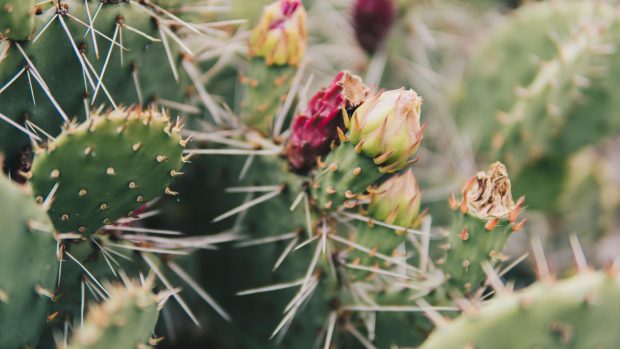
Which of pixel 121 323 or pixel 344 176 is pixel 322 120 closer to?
pixel 344 176

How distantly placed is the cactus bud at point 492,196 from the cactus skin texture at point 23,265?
71 centimetres

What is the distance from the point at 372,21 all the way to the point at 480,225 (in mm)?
936

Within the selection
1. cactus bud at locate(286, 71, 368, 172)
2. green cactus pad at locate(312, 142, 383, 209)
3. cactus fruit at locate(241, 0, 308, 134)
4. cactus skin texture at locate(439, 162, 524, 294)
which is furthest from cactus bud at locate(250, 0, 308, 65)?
cactus skin texture at locate(439, 162, 524, 294)

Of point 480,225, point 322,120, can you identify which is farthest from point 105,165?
point 480,225

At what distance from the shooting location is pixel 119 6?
1296 mm

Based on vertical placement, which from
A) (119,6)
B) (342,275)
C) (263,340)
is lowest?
(263,340)

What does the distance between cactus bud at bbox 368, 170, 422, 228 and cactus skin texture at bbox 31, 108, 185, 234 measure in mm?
379

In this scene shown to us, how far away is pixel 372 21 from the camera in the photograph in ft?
6.59

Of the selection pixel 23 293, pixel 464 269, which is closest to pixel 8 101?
pixel 23 293

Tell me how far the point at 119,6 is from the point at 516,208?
0.81 metres

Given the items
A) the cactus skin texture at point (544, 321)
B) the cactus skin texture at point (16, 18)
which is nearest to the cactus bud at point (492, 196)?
the cactus skin texture at point (544, 321)

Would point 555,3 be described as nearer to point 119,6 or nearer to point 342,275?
point 342,275

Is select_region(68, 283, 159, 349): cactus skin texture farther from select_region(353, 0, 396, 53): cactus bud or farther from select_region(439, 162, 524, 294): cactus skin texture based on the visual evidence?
select_region(353, 0, 396, 53): cactus bud

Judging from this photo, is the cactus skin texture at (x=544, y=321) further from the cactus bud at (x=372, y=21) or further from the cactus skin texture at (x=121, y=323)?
the cactus bud at (x=372, y=21)
